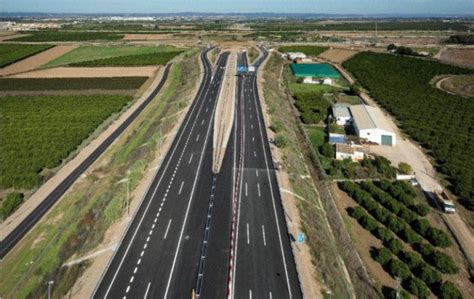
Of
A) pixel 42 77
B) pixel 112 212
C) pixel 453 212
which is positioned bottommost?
pixel 453 212

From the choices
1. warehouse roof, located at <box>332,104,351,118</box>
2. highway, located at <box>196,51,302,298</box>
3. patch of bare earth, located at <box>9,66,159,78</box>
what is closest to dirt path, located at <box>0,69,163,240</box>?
highway, located at <box>196,51,302,298</box>

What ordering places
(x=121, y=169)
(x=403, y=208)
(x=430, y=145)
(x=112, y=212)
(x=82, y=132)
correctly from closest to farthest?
(x=112, y=212) < (x=403, y=208) < (x=121, y=169) < (x=430, y=145) < (x=82, y=132)

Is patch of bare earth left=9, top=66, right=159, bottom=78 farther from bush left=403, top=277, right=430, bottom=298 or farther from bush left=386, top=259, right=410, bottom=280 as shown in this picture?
bush left=403, top=277, right=430, bottom=298

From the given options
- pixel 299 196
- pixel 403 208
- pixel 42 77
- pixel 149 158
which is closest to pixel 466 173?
pixel 403 208

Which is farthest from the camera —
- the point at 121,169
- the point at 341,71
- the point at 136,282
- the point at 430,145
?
the point at 341,71

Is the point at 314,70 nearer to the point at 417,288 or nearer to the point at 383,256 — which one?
the point at 383,256

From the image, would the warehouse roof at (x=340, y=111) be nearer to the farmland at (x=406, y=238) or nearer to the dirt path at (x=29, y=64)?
the farmland at (x=406, y=238)

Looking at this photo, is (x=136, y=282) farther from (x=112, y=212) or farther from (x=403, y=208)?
(x=403, y=208)
